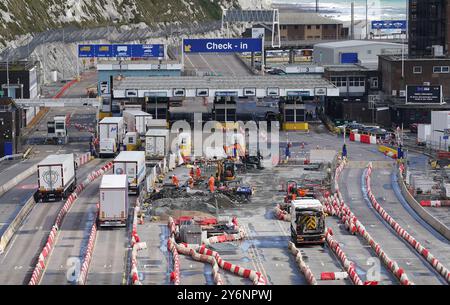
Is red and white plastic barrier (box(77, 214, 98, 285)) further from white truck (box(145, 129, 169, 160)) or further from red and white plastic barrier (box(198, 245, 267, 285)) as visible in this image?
white truck (box(145, 129, 169, 160))

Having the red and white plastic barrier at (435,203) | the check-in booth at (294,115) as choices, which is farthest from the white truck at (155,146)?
the red and white plastic barrier at (435,203)

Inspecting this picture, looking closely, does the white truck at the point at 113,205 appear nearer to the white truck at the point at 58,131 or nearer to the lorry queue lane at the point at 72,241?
the lorry queue lane at the point at 72,241

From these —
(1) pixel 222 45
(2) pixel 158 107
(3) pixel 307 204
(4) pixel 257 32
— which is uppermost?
(4) pixel 257 32

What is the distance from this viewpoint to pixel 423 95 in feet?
326

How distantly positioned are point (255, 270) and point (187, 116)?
194 feet

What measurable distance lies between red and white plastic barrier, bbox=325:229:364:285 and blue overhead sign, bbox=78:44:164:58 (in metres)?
74.7

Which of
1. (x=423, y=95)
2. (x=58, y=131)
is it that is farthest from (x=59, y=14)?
(x=423, y=95)

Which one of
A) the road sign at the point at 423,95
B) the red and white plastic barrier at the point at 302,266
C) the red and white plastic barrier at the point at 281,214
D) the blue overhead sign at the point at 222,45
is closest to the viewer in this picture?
the red and white plastic barrier at the point at 302,266

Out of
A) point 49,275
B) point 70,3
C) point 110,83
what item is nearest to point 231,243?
point 49,275

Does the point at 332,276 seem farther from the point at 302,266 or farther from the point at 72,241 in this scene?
the point at 72,241

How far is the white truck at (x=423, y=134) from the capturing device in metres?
86.7

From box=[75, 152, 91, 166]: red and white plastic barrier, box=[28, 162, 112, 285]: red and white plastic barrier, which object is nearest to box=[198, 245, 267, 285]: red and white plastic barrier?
box=[28, 162, 112, 285]: red and white plastic barrier

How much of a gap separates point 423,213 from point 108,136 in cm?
3273

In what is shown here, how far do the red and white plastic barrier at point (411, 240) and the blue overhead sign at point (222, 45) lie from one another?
48349 mm
